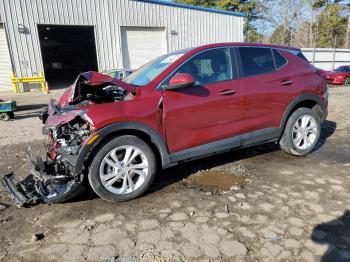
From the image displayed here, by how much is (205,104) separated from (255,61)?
116 centimetres

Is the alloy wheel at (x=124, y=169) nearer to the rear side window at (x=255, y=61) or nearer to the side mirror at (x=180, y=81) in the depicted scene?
the side mirror at (x=180, y=81)

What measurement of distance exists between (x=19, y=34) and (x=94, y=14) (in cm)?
406

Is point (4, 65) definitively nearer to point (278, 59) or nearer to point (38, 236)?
point (278, 59)

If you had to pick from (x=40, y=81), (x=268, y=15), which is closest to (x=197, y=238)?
(x=40, y=81)

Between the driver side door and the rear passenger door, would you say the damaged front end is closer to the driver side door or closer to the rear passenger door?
the driver side door

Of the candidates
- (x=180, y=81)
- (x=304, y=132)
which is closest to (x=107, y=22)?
(x=304, y=132)

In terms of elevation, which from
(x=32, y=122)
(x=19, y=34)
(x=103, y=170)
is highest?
(x=19, y=34)

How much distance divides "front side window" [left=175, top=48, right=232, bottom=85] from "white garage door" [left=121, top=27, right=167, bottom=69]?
1525cm

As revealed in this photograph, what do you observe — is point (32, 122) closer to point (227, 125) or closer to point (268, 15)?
point (227, 125)

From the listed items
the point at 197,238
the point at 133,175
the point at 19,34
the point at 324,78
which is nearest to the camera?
the point at 197,238

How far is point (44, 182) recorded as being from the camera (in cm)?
371

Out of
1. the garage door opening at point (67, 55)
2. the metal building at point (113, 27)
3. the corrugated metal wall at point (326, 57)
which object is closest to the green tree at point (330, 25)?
the corrugated metal wall at point (326, 57)

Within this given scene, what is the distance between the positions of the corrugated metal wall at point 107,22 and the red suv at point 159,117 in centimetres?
1381

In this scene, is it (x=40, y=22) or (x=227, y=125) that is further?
(x=40, y=22)
